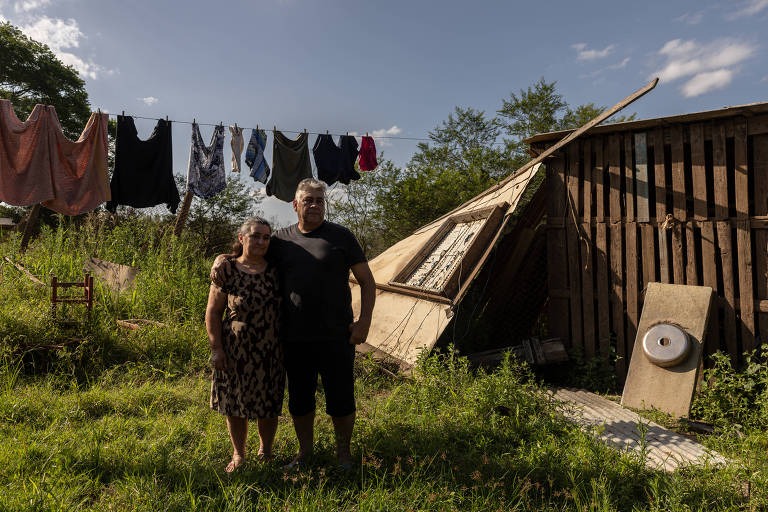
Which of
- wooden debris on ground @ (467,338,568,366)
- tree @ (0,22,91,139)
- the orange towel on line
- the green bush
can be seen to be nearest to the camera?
the green bush

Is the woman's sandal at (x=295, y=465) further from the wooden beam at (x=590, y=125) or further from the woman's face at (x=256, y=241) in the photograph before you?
the wooden beam at (x=590, y=125)

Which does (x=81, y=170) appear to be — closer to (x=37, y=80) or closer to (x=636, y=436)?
(x=636, y=436)

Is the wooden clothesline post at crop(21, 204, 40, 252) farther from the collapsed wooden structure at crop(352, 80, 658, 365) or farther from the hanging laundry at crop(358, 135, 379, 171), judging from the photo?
the hanging laundry at crop(358, 135, 379, 171)

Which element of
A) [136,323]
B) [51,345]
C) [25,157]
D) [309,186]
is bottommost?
[51,345]

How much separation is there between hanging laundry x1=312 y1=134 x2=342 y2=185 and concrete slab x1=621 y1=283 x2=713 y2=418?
6557 mm

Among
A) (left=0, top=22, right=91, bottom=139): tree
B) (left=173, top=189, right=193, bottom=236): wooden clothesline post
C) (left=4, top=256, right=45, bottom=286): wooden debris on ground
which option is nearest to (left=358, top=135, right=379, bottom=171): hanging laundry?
(left=173, top=189, right=193, bottom=236): wooden clothesline post

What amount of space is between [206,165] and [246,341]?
6460 mm

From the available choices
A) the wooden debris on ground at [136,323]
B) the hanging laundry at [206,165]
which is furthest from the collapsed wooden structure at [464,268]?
the hanging laundry at [206,165]

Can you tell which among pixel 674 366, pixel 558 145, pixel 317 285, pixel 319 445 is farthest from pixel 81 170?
pixel 674 366

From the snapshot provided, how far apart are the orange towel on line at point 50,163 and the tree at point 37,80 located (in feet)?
55.7

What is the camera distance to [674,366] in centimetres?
397

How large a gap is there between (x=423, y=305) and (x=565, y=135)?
258 centimetres

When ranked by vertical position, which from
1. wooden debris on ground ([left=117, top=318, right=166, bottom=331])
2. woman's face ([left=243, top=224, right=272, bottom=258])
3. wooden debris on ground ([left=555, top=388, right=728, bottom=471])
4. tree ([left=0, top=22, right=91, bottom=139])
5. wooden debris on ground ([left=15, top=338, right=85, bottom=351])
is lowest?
wooden debris on ground ([left=555, top=388, right=728, bottom=471])

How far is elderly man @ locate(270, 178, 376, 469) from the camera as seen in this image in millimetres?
2623
